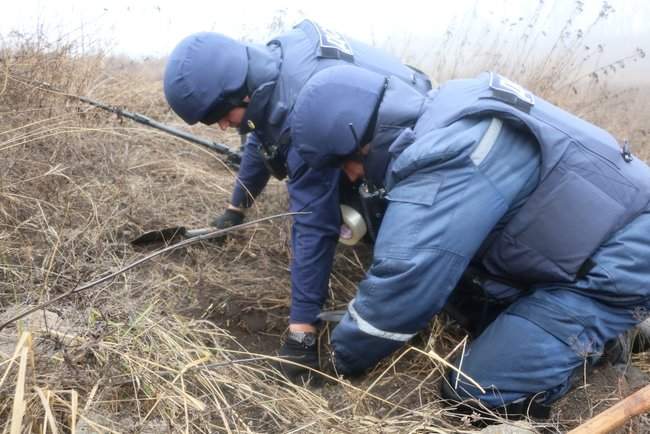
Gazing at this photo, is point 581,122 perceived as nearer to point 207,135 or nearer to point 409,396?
point 409,396

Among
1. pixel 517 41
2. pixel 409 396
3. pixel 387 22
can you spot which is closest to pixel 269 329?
pixel 409 396

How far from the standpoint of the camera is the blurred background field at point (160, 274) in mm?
1420

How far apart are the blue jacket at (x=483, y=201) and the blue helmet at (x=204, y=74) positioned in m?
0.80

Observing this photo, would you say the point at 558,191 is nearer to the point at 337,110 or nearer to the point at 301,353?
the point at 337,110

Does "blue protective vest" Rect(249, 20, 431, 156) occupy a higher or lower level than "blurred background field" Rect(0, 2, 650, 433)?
higher

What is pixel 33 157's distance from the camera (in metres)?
2.69

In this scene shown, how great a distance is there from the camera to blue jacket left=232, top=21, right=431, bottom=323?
94.0 inches

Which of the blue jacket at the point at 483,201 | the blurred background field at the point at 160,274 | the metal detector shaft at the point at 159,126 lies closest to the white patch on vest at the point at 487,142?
the blue jacket at the point at 483,201

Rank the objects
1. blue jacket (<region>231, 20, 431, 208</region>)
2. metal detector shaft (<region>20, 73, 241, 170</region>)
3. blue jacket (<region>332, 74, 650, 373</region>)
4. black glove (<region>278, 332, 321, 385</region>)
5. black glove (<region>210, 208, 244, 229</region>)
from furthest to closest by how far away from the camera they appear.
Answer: metal detector shaft (<region>20, 73, 241, 170</region>)
black glove (<region>210, 208, 244, 229</region>)
blue jacket (<region>231, 20, 431, 208</region>)
black glove (<region>278, 332, 321, 385</region>)
blue jacket (<region>332, 74, 650, 373</region>)

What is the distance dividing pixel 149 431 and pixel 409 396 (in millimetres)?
1016

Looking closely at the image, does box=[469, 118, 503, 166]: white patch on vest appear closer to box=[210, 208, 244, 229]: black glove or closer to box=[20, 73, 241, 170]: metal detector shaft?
box=[210, 208, 244, 229]: black glove

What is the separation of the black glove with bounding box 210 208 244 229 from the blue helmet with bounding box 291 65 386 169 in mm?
1239

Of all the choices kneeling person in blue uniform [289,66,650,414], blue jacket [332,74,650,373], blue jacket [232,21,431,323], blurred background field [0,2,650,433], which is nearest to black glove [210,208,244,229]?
blurred background field [0,2,650,433]

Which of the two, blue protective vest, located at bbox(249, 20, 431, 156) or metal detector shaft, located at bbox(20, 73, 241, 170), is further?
metal detector shaft, located at bbox(20, 73, 241, 170)
